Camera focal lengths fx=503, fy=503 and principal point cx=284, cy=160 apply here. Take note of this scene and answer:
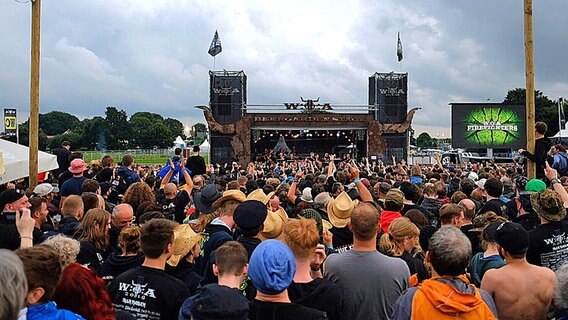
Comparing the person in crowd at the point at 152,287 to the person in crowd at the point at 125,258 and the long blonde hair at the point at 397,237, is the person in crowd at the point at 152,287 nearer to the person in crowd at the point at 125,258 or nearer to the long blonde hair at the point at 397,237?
the person in crowd at the point at 125,258

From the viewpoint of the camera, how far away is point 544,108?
6475 cm

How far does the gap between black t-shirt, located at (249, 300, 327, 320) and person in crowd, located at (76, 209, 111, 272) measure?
6.41 ft

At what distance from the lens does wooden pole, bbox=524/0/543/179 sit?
6793 mm

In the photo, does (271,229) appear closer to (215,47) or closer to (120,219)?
(120,219)

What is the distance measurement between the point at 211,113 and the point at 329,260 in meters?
25.0

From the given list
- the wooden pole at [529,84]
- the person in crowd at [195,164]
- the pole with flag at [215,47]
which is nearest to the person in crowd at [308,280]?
the wooden pole at [529,84]

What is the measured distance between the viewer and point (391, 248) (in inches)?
154

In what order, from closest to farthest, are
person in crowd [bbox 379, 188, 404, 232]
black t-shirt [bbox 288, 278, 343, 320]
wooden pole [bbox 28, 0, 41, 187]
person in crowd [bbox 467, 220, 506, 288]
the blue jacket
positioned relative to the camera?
the blue jacket → black t-shirt [bbox 288, 278, 343, 320] → person in crowd [bbox 467, 220, 506, 288] → person in crowd [bbox 379, 188, 404, 232] → wooden pole [bbox 28, 0, 41, 187]

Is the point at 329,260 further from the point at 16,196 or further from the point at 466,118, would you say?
the point at 466,118

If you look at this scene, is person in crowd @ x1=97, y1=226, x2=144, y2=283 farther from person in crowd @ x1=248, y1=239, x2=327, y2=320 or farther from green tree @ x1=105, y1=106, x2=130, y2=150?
green tree @ x1=105, y1=106, x2=130, y2=150

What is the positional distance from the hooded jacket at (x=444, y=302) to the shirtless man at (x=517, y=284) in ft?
1.78

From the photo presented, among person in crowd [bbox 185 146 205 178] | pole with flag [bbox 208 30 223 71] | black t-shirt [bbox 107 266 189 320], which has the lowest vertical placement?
black t-shirt [bbox 107 266 189 320]

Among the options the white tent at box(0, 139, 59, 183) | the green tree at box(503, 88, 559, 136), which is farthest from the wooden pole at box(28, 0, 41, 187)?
the green tree at box(503, 88, 559, 136)

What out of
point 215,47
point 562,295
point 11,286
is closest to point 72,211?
point 11,286
